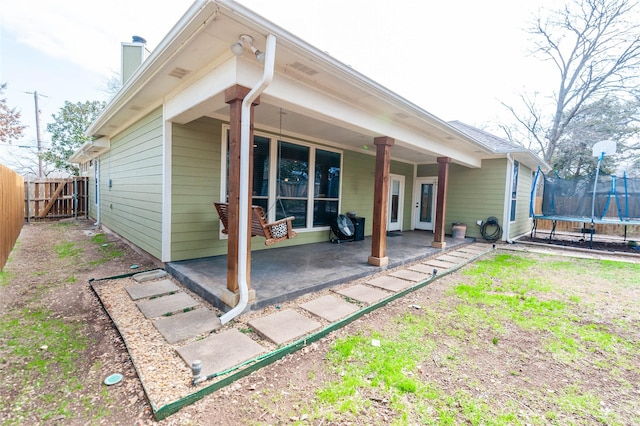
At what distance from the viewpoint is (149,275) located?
383 cm

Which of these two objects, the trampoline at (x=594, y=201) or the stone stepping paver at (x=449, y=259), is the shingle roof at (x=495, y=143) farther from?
the stone stepping paver at (x=449, y=259)

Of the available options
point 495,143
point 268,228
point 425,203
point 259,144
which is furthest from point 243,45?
point 495,143

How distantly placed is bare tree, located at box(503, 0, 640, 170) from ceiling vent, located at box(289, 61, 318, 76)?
586 inches

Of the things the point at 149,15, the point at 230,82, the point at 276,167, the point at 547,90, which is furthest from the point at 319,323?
the point at 547,90

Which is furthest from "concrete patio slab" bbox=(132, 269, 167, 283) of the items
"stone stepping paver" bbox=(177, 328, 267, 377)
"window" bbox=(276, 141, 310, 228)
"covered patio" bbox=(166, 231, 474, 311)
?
"window" bbox=(276, 141, 310, 228)

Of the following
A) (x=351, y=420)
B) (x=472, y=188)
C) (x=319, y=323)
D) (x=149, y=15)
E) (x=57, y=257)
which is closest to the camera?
(x=351, y=420)

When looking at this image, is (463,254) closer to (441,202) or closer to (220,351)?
(441,202)

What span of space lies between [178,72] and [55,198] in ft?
35.6

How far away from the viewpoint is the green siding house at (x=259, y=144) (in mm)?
2668

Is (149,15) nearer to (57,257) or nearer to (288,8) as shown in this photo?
(288,8)

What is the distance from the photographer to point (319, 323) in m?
2.62

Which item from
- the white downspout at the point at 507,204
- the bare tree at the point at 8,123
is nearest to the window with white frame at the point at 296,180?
the white downspout at the point at 507,204

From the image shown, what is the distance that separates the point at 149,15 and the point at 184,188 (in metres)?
4.68

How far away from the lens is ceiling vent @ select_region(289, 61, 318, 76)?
2846mm
